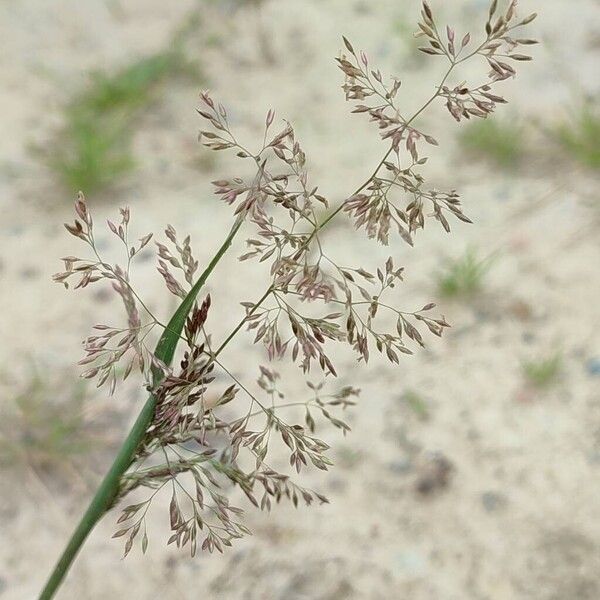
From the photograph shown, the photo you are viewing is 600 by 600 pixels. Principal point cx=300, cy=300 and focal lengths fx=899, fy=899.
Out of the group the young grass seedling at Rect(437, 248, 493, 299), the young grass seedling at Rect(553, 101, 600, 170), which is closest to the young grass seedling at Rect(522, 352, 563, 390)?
the young grass seedling at Rect(437, 248, 493, 299)

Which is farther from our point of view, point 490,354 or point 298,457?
point 490,354

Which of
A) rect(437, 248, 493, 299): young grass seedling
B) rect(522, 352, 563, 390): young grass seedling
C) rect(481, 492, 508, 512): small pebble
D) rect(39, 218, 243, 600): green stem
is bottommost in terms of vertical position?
rect(39, 218, 243, 600): green stem

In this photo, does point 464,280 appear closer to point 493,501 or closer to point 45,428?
point 493,501

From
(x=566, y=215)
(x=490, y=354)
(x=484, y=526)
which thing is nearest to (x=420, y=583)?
(x=484, y=526)

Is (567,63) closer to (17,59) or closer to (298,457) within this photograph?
(17,59)

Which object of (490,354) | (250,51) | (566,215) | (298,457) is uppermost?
(250,51)

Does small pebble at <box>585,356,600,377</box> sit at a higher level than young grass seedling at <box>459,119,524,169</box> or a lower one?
lower

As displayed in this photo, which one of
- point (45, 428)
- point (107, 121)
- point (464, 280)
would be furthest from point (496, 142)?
point (45, 428)

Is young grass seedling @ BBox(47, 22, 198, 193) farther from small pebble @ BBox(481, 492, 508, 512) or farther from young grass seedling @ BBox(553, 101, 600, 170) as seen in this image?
small pebble @ BBox(481, 492, 508, 512)
